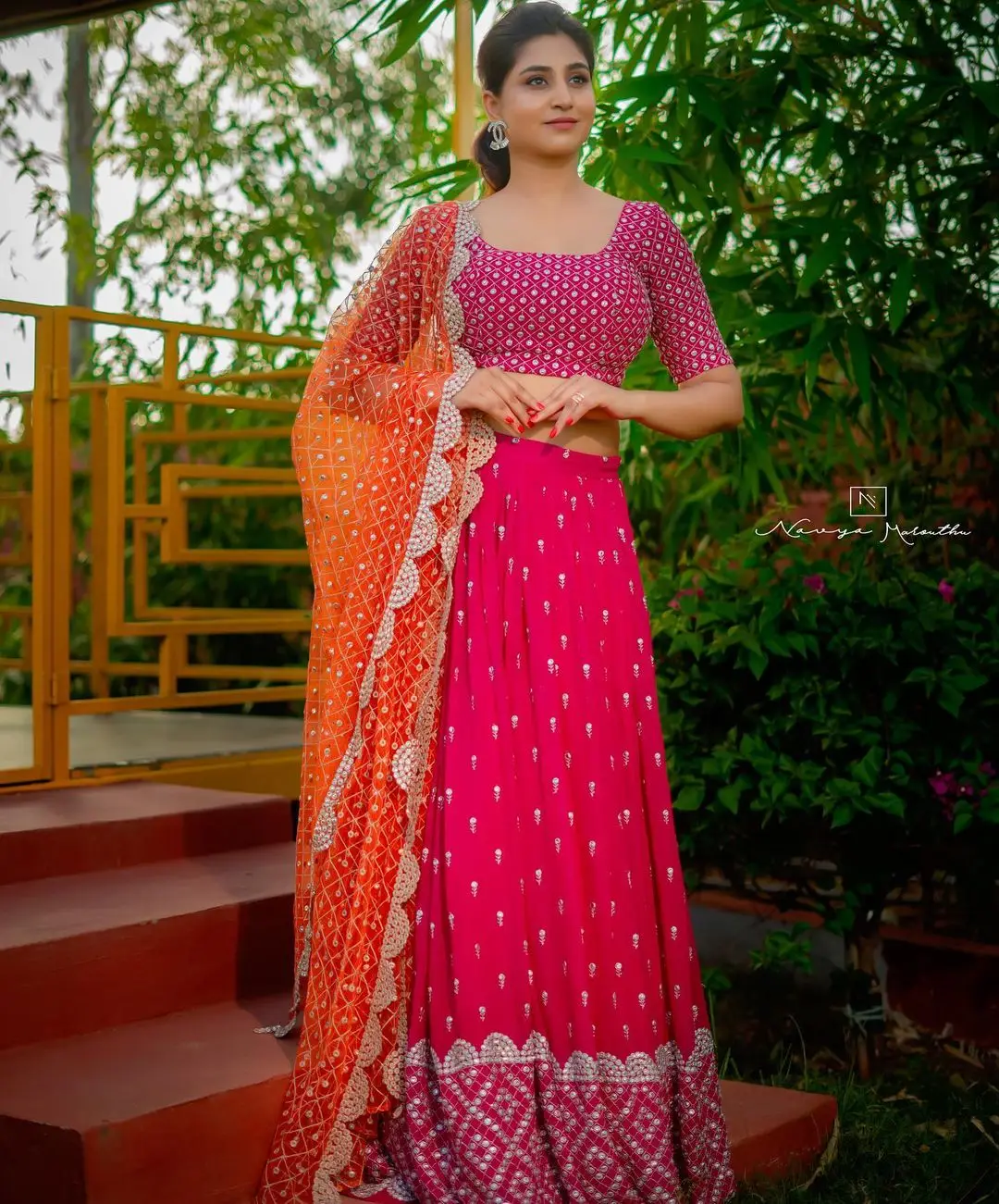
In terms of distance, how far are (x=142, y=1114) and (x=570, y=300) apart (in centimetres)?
121

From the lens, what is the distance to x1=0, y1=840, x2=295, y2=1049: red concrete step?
222 centimetres

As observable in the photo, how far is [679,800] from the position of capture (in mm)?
3191

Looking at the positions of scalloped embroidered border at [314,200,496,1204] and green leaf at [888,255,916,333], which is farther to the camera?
green leaf at [888,255,916,333]

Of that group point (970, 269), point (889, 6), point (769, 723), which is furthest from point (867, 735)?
point (889, 6)

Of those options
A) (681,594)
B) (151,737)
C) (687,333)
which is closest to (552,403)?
(687,333)

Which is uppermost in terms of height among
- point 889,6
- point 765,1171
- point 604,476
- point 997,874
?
point 889,6

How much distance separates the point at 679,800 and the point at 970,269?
138 centimetres

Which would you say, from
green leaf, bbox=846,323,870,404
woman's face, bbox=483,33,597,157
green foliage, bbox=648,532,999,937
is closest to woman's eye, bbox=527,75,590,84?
woman's face, bbox=483,33,597,157

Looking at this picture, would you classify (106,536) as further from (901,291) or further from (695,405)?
(695,405)

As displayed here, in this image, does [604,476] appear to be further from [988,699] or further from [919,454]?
[919,454]

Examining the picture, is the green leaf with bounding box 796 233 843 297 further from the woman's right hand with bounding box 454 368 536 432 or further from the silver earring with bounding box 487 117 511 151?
the woman's right hand with bounding box 454 368 536 432

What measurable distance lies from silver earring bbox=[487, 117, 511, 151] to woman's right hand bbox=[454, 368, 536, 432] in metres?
0.38

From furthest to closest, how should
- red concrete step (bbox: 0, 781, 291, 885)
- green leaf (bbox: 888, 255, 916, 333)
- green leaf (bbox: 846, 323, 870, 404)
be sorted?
green leaf (bbox: 846, 323, 870, 404) → green leaf (bbox: 888, 255, 916, 333) → red concrete step (bbox: 0, 781, 291, 885)

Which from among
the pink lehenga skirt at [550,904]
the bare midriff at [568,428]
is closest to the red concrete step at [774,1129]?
the pink lehenga skirt at [550,904]
